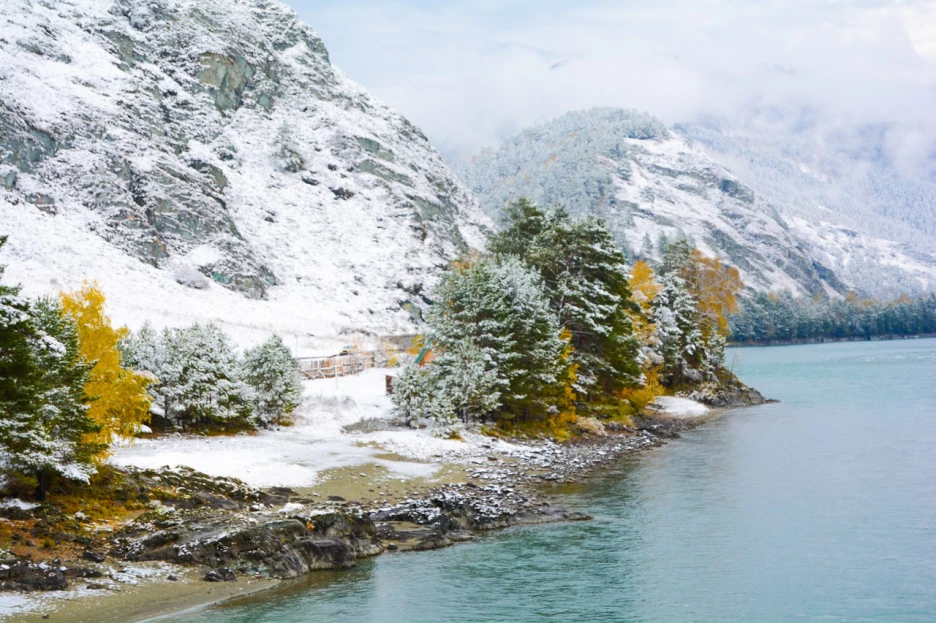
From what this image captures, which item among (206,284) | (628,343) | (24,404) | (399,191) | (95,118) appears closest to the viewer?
(24,404)

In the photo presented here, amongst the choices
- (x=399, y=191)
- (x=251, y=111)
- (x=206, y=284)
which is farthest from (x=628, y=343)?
(x=251, y=111)

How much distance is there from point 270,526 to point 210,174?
106145mm

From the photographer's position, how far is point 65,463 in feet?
76.3

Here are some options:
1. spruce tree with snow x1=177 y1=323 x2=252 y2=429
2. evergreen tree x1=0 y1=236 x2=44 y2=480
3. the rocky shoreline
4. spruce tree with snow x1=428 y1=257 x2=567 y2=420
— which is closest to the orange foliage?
spruce tree with snow x1=428 y1=257 x2=567 y2=420

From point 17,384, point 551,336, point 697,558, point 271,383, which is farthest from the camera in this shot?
point 551,336

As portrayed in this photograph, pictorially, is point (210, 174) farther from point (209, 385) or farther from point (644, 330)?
point (209, 385)

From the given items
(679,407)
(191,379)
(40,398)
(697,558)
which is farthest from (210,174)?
(697,558)

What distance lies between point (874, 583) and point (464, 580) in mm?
12259

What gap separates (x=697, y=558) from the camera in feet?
86.2

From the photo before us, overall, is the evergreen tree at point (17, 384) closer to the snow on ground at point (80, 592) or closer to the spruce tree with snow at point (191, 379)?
the snow on ground at point (80, 592)

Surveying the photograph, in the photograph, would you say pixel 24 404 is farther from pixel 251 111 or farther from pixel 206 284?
pixel 251 111

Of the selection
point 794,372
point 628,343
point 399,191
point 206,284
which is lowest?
point 794,372

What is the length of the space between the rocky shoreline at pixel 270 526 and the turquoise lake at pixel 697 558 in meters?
1.07

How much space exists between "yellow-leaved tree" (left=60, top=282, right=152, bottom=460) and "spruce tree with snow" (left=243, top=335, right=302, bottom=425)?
1217 cm
